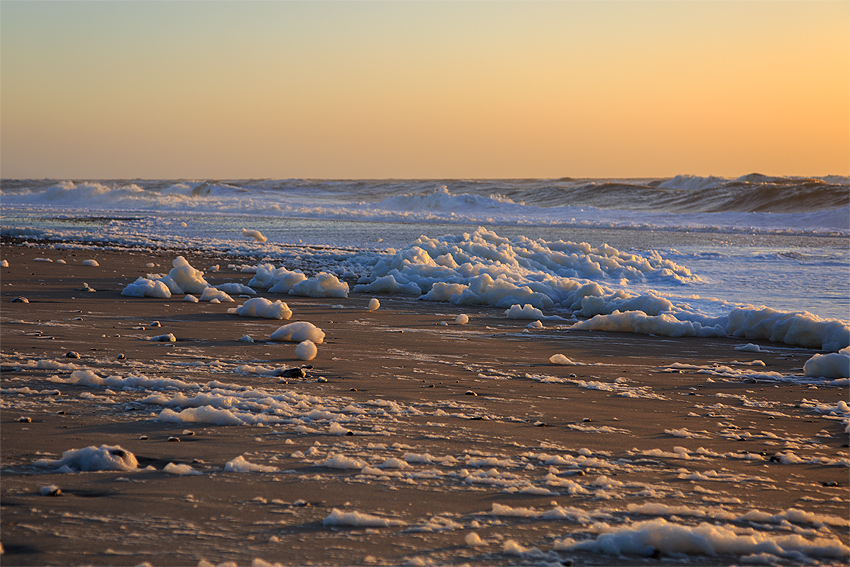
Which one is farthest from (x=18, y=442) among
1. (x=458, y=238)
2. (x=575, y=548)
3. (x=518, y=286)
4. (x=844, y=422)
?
(x=458, y=238)

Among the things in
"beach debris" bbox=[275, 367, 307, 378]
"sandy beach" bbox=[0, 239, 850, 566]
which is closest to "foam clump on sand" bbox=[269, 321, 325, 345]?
"sandy beach" bbox=[0, 239, 850, 566]

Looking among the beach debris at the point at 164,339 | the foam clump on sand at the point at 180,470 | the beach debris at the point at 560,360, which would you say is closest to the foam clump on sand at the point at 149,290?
the beach debris at the point at 164,339

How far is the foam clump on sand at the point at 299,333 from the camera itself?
5289 millimetres

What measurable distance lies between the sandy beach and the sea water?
12.1 ft

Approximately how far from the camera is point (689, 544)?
2.14 metres

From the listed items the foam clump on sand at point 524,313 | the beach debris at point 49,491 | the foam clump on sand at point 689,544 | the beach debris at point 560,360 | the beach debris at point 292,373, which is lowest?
the foam clump on sand at point 524,313

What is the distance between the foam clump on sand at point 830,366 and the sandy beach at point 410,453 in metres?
0.24

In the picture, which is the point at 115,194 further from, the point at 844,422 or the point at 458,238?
the point at 844,422

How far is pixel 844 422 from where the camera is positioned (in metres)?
3.80

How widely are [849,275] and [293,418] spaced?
10080 millimetres

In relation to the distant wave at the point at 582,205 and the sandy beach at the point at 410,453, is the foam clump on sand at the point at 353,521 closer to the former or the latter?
the sandy beach at the point at 410,453

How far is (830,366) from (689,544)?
344cm

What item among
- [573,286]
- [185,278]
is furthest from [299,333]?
[573,286]

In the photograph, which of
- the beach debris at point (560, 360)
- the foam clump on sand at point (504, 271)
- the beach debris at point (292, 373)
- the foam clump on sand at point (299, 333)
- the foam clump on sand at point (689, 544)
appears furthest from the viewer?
the foam clump on sand at point (504, 271)
